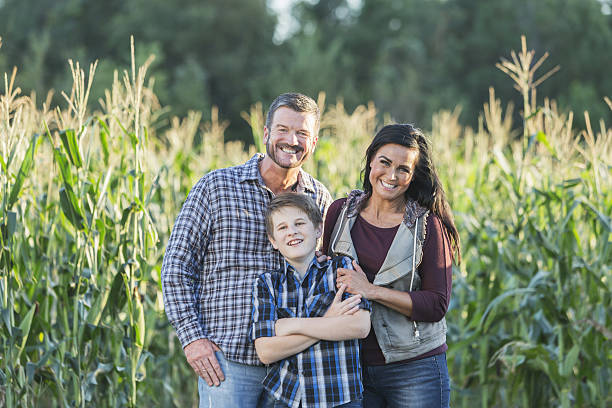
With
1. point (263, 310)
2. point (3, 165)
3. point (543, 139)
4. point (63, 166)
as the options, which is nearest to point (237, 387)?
point (263, 310)

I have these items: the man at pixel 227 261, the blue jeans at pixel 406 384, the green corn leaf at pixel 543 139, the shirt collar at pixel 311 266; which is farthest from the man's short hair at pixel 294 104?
the green corn leaf at pixel 543 139

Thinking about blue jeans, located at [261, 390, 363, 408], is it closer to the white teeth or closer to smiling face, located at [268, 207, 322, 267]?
smiling face, located at [268, 207, 322, 267]

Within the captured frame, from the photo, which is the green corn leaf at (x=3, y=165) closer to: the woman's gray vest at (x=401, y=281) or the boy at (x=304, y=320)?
the boy at (x=304, y=320)

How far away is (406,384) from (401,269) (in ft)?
1.65

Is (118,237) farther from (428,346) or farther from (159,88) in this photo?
(159,88)

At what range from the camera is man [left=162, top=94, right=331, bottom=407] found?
3057 millimetres

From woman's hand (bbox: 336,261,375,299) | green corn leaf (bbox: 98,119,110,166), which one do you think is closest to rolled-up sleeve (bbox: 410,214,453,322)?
woman's hand (bbox: 336,261,375,299)

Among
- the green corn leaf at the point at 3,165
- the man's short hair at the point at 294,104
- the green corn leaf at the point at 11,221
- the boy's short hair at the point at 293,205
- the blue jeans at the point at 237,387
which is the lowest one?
the blue jeans at the point at 237,387

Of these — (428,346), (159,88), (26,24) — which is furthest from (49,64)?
(428,346)

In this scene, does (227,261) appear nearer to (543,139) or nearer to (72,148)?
(72,148)

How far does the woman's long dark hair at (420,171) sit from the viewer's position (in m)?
3.05

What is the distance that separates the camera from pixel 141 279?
4.22 m

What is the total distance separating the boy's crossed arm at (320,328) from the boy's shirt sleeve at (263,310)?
3 centimetres

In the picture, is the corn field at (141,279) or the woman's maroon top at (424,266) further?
the corn field at (141,279)
